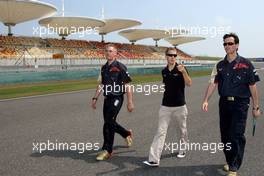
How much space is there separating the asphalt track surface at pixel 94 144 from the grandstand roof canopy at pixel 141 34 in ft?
286

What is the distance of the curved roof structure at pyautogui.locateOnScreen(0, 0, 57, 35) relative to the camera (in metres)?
54.9

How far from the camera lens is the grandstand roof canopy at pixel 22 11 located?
54906 millimetres

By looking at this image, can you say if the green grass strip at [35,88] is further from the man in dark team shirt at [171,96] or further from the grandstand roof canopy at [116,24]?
the grandstand roof canopy at [116,24]

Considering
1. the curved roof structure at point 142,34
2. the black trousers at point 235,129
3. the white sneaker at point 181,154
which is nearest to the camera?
the black trousers at point 235,129

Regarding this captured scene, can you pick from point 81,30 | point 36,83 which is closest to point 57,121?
point 36,83

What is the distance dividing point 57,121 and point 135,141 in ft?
9.67

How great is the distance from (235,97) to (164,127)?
114 cm

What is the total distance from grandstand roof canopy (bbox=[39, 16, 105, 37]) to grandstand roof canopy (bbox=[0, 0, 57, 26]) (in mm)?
3632

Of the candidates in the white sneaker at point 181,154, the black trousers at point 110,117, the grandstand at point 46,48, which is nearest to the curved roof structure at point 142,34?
the grandstand at point 46,48

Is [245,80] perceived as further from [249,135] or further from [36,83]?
[36,83]

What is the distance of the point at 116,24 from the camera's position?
83.2 meters
